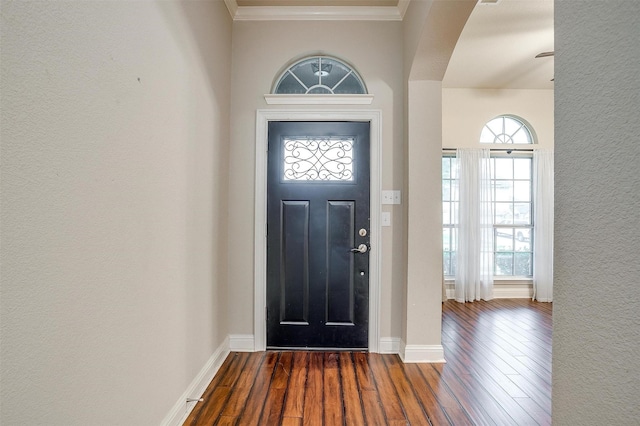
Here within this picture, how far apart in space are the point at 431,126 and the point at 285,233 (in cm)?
148

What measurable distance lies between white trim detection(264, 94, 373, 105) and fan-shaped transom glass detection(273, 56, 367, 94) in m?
0.14

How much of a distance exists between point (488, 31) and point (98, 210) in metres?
3.72

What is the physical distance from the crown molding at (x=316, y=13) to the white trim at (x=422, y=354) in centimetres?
273

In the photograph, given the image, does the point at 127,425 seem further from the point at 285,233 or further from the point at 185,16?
the point at 185,16

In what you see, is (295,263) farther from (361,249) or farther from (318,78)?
(318,78)

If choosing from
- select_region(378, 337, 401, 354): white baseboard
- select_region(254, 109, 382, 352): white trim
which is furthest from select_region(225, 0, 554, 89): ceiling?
select_region(378, 337, 401, 354): white baseboard

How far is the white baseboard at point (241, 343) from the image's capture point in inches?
101

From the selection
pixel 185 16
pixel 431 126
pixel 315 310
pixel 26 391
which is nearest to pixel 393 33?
pixel 431 126

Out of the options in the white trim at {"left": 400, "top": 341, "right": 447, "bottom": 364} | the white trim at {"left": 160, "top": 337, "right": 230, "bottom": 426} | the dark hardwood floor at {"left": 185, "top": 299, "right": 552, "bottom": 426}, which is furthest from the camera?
the white trim at {"left": 400, "top": 341, "right": 447, "bottom": 364}

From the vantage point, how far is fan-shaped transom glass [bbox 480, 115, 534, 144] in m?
4.57

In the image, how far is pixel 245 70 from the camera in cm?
261

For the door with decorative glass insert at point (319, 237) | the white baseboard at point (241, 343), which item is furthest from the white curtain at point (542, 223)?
the white baseboard at point (241, 343)

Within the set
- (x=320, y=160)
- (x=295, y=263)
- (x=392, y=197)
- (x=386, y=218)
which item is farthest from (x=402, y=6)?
(x=295, y=263)

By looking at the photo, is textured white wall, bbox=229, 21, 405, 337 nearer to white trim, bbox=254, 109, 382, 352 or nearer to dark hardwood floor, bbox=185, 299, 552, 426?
white trim, bbox=254, 109, 382, 352
